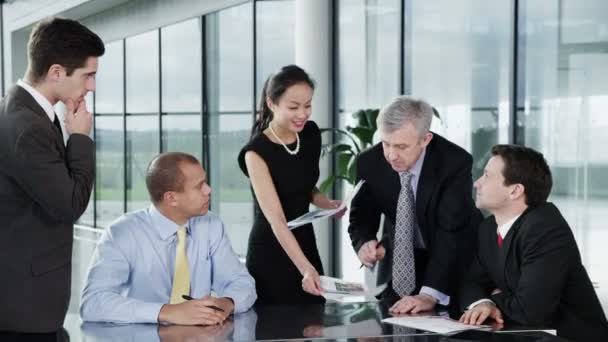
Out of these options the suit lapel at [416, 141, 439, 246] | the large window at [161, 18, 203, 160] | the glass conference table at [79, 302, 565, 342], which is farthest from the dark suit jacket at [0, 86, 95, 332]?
the large window at [161, 18, 203, 160]

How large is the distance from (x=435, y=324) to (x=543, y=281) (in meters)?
0.40

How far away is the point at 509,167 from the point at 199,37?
869 cm

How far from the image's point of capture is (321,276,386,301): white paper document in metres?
2.71

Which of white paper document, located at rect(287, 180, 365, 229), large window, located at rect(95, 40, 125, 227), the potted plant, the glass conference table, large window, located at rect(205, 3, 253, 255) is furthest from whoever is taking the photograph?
large window, located at rect(95, 40, 125, 227)

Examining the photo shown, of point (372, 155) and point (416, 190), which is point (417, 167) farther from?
point (372, 155)

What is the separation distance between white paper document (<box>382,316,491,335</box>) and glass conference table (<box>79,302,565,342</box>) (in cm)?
4

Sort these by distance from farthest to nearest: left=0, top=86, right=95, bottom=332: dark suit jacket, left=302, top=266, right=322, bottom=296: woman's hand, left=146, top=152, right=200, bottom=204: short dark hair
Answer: left=302, top=266, right=322, bottom=296: woman's hand, left=146, top=152, right=200, bottom=204: short dark hair, left=0, top=86, right=95, bottom=332: dark suit jacket

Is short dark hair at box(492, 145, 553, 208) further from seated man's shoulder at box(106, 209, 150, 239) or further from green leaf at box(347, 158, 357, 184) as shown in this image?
green leaf at box(347, 158, 357, 184)

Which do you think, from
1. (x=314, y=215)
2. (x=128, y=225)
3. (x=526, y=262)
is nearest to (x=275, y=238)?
(x=314, y=215)

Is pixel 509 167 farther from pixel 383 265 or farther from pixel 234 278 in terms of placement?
pixel 234 278

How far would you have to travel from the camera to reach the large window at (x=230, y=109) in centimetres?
1034

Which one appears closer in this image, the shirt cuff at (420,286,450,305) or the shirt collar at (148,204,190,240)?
the shirt collar at (148,204,190,240)

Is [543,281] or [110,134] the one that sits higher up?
[110,134]

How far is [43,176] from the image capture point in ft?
6.95
